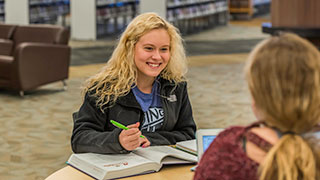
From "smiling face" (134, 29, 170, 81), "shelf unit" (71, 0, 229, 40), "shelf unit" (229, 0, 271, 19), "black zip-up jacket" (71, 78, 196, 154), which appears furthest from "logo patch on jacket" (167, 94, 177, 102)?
"shelf unit" (229, 0, 271, 19)

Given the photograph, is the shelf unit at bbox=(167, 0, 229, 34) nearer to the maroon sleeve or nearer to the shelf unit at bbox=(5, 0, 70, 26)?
the shelf unit at bbox=(5, 0, 70, 26)

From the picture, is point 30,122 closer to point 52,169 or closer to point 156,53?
point 52,169

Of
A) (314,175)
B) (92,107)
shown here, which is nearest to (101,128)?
(92,107)

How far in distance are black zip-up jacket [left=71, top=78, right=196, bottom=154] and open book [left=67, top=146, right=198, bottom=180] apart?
6cm

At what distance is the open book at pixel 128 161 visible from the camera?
6.45 feet

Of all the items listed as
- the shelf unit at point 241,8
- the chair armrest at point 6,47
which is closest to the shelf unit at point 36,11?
the chair armrest at point 6,47

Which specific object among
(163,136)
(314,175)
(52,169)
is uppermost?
(314,175)

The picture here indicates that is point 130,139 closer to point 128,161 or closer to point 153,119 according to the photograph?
point 128,161

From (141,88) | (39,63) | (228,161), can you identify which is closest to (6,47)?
(39,63)

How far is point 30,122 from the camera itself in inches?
230

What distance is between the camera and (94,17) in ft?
43.9

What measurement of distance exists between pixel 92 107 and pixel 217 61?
27.1 feet

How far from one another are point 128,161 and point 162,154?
142 mm

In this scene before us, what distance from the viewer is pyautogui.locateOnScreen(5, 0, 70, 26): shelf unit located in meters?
13.0
